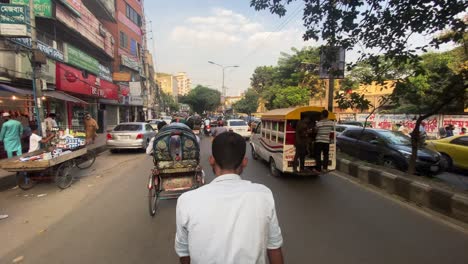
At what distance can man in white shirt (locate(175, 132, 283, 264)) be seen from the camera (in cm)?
141

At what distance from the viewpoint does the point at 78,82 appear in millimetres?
17438

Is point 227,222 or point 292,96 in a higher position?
point 292,96

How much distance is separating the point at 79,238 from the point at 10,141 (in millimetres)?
6327

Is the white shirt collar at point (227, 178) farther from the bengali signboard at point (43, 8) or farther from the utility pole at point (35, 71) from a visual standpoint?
the bengali signboard at point (43, 8)

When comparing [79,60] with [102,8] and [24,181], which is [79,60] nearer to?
[102,8]

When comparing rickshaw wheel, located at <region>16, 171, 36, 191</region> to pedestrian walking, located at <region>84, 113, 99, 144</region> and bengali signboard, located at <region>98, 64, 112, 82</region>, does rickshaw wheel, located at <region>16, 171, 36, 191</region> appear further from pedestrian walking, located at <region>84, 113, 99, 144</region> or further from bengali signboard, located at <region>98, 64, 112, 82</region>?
bengali signboard, located at <region>98, 64, 112, 82</region>

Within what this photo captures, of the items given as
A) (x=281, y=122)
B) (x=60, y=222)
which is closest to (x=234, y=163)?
(x=60, y=222)

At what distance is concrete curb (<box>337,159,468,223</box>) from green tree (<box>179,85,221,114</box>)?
187 ft

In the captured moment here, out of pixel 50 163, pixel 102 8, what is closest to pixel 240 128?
pixel 50 163

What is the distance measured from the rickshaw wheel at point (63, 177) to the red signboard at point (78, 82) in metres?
10.0

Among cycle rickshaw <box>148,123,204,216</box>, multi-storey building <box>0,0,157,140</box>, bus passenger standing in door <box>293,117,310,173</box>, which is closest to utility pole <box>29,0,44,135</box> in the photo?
multi-storey building <box>0,0,157,140</box>


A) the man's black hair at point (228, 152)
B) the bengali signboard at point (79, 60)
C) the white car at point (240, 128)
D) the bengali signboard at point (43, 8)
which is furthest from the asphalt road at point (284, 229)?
the bengali signboard at point (79, 60)

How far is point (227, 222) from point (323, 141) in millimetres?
6488

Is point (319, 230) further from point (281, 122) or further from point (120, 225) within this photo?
point (281, 122)
